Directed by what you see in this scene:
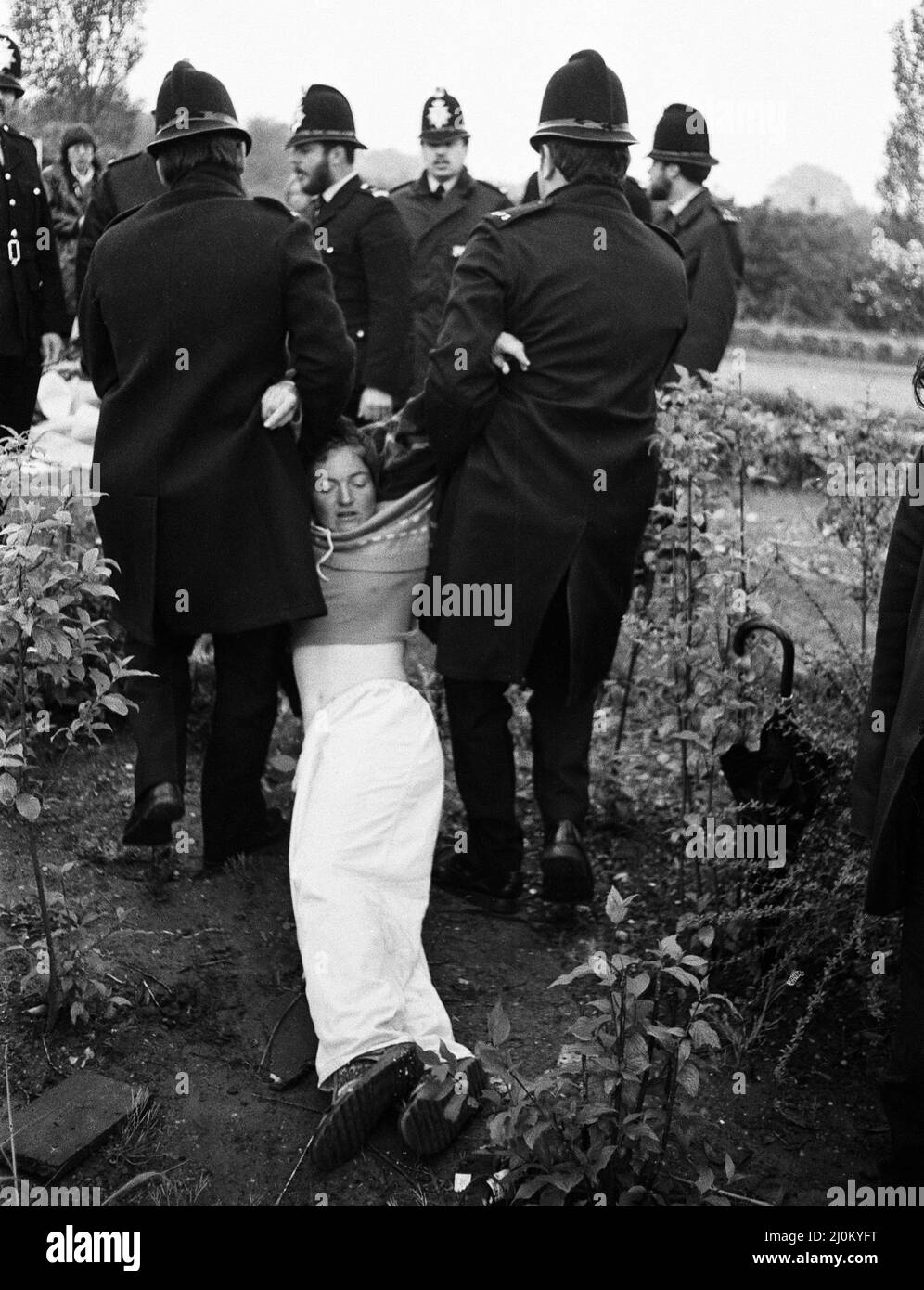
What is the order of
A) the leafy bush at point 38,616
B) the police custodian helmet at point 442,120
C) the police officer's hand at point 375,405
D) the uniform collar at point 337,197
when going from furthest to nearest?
1. the police custodian helmet at point 442,120
2. the police officer's hand at point 375,405
3. the uniform collar at point 337,197
4. the leafy bush at point 38,616

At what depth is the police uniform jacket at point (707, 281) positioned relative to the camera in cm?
567

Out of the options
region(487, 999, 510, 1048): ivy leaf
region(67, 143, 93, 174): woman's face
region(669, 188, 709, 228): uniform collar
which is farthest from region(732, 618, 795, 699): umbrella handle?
region(67, 143, 93, 174): woman's face

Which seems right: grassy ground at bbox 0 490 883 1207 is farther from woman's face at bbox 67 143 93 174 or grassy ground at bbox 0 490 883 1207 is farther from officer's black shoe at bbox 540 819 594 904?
woman's face at bbox 67 143 93 174

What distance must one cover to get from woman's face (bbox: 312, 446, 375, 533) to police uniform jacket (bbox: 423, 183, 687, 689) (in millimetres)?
205

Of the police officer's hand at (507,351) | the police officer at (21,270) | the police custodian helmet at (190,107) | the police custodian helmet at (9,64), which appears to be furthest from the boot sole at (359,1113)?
the police custodian helmet at (9,64)

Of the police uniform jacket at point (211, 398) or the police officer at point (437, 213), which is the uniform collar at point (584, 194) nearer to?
the police uniform jacket at point (211, 398)

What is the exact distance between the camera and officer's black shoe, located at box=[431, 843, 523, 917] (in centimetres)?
412

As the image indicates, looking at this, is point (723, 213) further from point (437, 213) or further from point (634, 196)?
point (437, 213)

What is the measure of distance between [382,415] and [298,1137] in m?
3.28

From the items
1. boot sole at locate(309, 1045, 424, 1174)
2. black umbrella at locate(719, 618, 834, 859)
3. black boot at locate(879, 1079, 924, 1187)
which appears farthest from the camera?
black umbrella at locate(719, 618, 834, 859)

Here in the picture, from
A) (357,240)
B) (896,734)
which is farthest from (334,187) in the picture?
(896,734)

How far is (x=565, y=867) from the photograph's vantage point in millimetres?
3971

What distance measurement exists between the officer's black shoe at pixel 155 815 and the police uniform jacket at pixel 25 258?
2.48 metres

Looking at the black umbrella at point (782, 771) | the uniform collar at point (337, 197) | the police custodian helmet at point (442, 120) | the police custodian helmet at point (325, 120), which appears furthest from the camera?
the police custodian helmet at point (442, 120)
